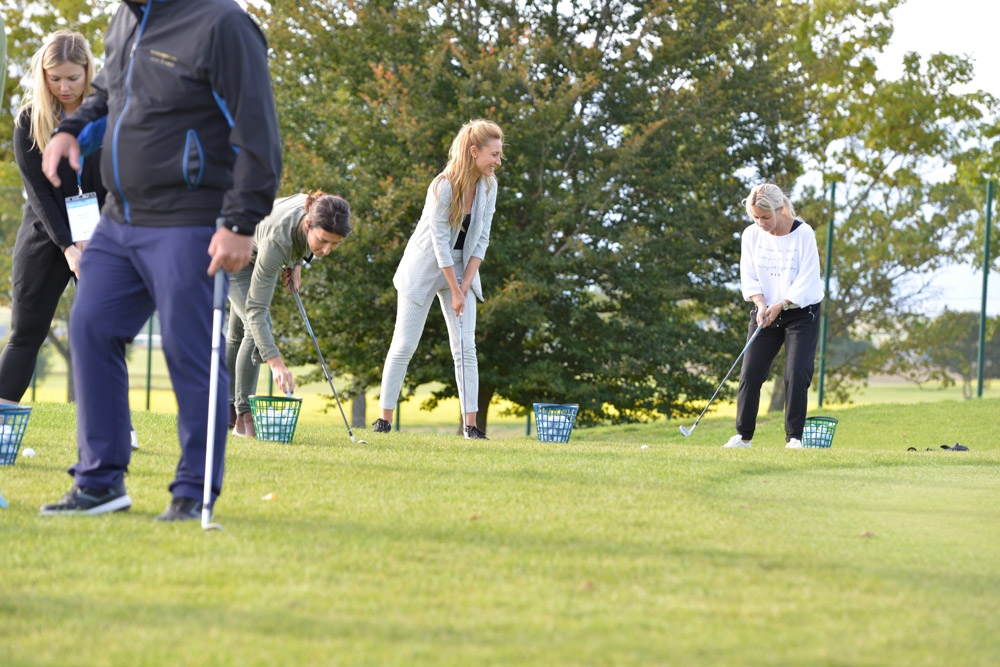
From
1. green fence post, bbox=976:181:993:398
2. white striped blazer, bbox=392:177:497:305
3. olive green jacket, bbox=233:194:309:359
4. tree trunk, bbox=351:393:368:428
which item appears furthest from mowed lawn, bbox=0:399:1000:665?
tree trunk, bbox=351:393:368:428

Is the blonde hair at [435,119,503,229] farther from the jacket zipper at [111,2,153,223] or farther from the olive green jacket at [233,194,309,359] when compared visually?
the jacket zipper at [111,2,153,223]

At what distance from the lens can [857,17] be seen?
60.6 feet

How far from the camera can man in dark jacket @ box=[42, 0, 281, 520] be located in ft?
10.7

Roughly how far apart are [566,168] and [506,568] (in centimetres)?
1212

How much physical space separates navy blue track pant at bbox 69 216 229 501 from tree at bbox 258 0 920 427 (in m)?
9.09

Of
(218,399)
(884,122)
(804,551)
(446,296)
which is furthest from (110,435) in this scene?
(884,122)

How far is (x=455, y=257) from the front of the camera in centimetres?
657

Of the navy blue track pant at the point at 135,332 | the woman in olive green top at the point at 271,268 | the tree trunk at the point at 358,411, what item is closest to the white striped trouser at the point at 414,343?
the woman in olive green top at the point at 271,268

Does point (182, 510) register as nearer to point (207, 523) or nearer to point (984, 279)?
point (207, 523)

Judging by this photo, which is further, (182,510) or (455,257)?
(455,257)

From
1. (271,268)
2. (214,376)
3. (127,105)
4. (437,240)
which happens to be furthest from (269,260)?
(214,376)

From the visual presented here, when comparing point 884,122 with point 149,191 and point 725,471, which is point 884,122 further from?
point 149,191

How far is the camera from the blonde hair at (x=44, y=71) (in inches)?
173

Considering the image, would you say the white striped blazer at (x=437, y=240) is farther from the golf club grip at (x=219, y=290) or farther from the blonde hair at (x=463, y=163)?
the golf club grip at (x=219, y=290)
